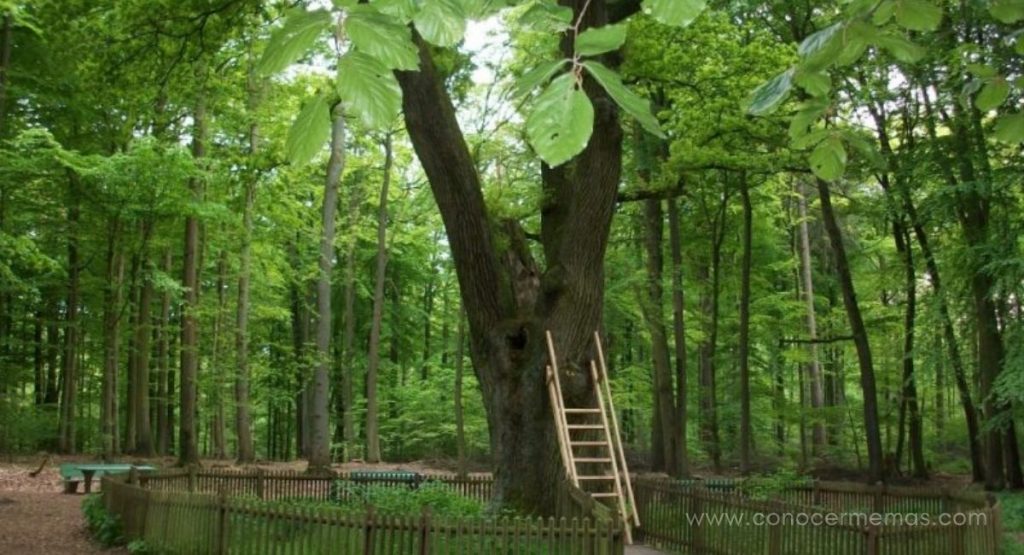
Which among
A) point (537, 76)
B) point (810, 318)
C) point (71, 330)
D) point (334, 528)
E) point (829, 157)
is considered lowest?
point (334, 528)

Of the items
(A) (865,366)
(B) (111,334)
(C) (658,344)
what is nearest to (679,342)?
(C) (658,344)

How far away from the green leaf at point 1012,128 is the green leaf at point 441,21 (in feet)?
6.90

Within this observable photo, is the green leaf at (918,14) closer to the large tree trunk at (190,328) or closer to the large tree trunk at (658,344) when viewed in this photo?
the large tree trunk at (658,344)

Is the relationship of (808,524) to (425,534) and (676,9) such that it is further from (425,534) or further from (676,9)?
(676,9)

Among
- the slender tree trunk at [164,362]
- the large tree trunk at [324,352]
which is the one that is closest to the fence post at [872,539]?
the large tree trunk at [324,352]

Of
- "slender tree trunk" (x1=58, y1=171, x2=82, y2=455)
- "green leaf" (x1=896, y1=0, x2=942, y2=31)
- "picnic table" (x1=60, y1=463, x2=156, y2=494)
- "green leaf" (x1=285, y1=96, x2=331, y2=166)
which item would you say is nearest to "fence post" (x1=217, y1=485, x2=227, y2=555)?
"picnic table" (x1=60, y1=463, x2=156, y2=494)

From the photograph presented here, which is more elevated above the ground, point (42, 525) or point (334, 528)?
point (334, 528)

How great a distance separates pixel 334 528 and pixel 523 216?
5061 millimetres

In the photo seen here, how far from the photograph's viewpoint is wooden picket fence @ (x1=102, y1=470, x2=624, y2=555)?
7.20m

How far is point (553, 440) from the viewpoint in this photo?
30.9 ft

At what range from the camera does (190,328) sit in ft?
60.0

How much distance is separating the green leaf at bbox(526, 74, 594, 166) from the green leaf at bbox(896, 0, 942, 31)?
117 cm

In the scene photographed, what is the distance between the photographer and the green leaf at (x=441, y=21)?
1.29 metres

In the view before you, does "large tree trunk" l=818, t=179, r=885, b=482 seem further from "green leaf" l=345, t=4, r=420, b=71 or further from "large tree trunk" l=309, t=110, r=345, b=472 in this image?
"green leaf" l=345, t=4, r=420, b=71
